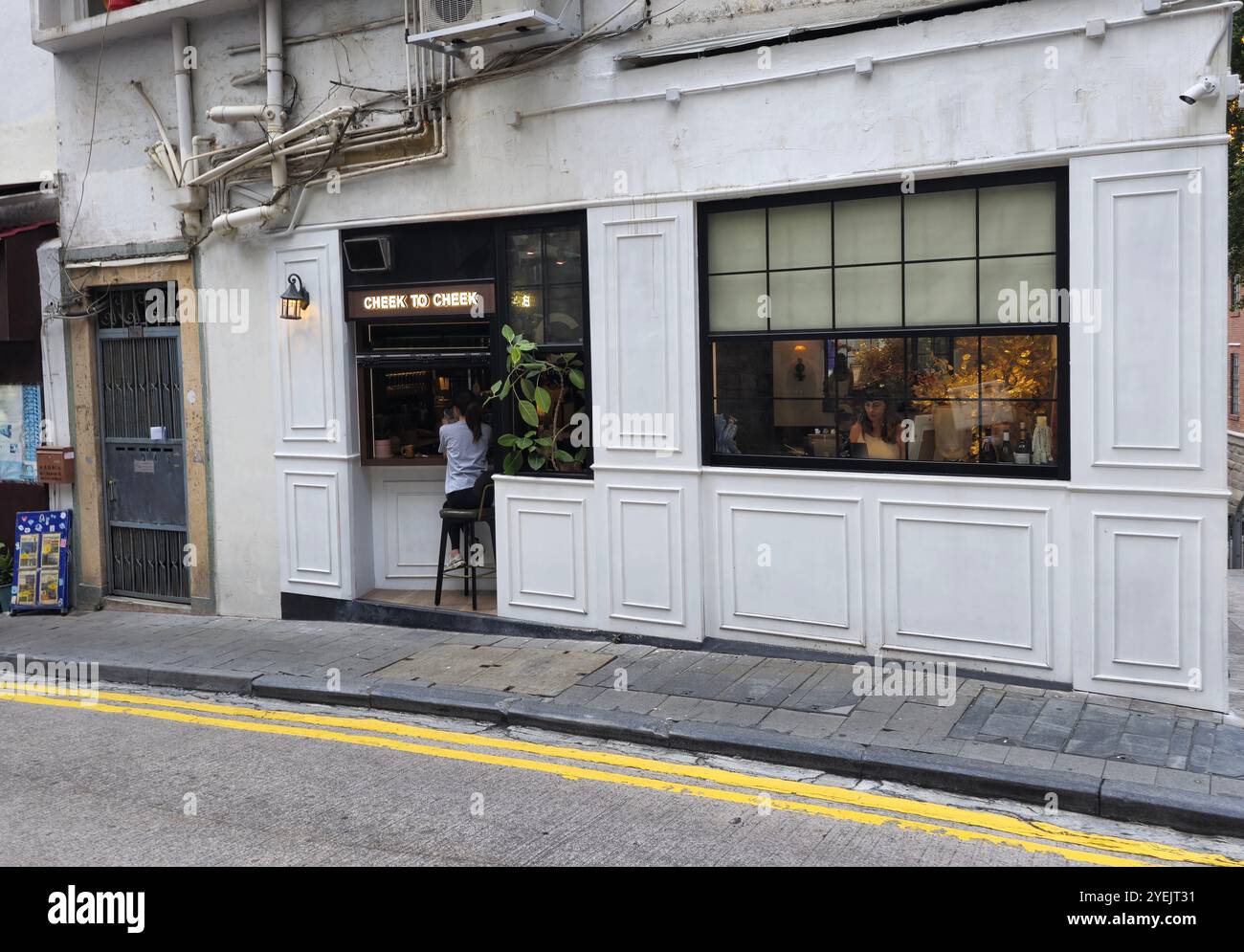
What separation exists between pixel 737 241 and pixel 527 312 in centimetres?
198

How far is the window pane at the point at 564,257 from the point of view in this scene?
988 cm

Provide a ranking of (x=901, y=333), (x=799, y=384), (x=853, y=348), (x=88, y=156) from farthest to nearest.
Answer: (x=88, y=156) → (x=799, y=384) → (x=853, y=348) → (x=901, y=333)

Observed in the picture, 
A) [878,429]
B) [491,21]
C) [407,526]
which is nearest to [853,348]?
[878,429]

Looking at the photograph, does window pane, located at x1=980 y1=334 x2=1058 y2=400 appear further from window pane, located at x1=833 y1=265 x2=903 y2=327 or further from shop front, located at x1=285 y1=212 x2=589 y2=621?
shop front, located at x1=285 y1=212 x2=589 y2=621

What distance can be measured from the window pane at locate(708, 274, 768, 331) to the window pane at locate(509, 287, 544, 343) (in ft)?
5.13

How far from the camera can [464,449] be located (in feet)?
35.5

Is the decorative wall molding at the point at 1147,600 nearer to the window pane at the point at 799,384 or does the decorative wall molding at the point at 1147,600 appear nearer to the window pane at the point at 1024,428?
the window pane at the point at 1024,428

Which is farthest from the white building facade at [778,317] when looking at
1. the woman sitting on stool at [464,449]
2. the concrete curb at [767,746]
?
the concrete curb at [767,746]

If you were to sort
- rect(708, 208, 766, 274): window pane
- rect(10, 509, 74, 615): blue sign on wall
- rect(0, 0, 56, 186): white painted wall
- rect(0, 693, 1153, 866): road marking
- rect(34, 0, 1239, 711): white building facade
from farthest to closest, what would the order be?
rect(0, 0, 56, 186): white painted wall
rect(10, 509, 74, 615): blue sign on wall
rect(708, 208, 766, 274): window pane
rect(34, 0, 1239, 711): white building facade
rect(0, 693, 1153, 866): road marking

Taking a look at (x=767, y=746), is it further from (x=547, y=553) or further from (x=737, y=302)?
(x=737, y=302)

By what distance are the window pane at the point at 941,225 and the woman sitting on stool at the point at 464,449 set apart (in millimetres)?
4283

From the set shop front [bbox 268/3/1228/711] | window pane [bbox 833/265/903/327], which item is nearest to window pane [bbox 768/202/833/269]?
shop front [bbox 268/3/1228/711]

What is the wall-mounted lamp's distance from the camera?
36.3 feet

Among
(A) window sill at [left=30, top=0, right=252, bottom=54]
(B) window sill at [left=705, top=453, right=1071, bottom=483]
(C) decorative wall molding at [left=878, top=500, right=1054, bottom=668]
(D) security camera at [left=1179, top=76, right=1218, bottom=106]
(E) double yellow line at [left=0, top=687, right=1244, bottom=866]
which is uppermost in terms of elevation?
(A) window sill at [left=30, top=0, right=252, bottom=54]
